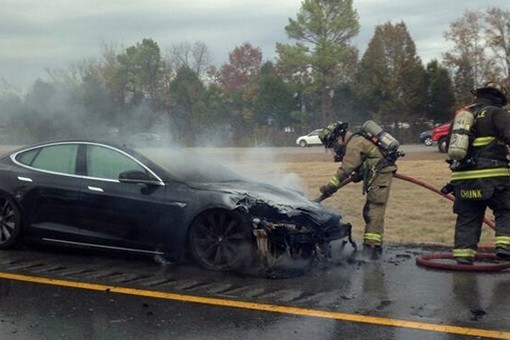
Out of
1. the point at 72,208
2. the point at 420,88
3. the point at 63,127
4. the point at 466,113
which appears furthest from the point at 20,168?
the point at 420,88

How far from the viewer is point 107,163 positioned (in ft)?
21.4

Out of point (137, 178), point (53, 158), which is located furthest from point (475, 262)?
point (53, 158)

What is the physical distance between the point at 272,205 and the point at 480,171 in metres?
2.04

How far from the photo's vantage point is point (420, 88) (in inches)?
1825

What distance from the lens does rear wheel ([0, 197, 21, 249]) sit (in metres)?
6.73

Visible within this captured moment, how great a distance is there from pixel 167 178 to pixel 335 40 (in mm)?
45494

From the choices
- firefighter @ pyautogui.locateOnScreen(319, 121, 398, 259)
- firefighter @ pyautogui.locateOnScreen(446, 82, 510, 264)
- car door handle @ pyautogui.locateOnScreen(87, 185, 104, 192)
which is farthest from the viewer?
firefighter @ pyautogui.locateOnScreen(319, 121, 398, 259)

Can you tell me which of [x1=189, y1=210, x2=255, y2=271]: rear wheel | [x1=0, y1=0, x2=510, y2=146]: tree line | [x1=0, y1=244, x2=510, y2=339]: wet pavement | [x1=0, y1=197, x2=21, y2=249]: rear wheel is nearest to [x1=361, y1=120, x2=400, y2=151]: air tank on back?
[x1=0, y1=244, x2=510, y2=339]: wet pavement

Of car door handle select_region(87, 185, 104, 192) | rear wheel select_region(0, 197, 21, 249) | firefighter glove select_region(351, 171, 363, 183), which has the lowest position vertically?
rear wheel select_region(0, 197, 21, 249)

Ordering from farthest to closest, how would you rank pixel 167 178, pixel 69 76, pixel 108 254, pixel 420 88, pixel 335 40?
pixel 335 40
pixel 420 88
pixel 69 76
pixel 108 254
pixel 167 178

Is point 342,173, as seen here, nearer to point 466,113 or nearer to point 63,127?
point 466,113

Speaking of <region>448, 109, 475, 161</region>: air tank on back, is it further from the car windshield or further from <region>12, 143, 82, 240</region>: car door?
<region>12, 143, 82, 240</region>: car door

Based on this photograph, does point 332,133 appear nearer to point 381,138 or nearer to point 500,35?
point 381,138

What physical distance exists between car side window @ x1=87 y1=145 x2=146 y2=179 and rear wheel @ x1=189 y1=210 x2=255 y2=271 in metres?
0.88
